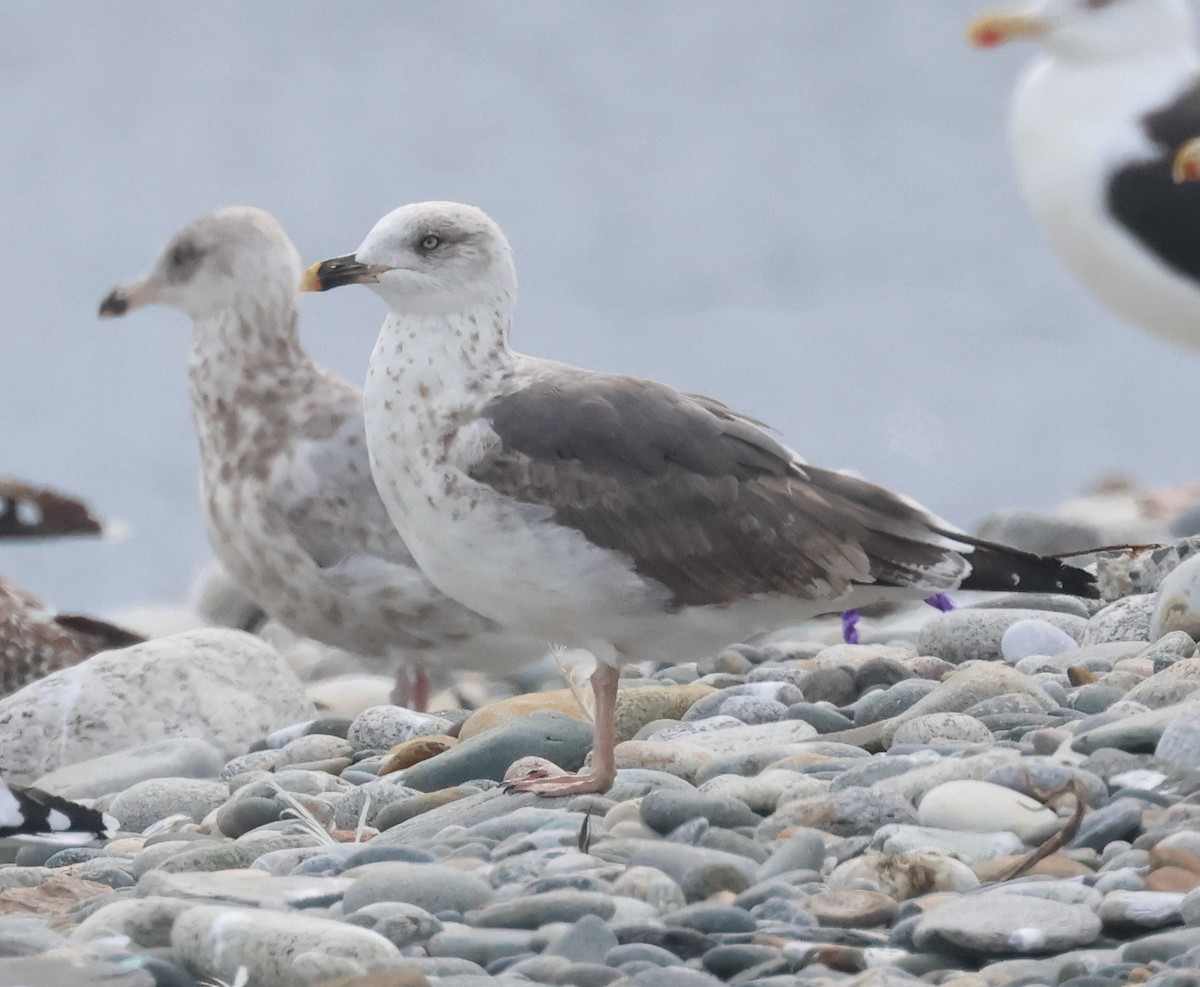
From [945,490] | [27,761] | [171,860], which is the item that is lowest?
[171,860]

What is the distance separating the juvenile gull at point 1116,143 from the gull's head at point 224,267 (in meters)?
2.65

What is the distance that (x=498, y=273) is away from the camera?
5164mm

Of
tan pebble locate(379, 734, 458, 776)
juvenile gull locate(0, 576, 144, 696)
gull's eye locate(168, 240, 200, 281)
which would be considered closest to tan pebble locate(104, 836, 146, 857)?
tan pebble locate(379, 734, 458, 776)

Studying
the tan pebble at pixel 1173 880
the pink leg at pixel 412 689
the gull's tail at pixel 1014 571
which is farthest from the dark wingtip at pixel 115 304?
the tan pebble at pixel 1173 880

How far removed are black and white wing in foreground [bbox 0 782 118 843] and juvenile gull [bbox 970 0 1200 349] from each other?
436cm

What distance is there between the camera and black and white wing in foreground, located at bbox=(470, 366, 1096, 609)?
4793mm

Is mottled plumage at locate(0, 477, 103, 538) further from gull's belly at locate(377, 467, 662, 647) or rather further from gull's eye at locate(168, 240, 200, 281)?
gull's belly at locate(377, 467, 662, 647)

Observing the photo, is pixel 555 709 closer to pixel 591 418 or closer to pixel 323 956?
pixel 591 418

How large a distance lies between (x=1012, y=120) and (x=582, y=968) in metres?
5.32

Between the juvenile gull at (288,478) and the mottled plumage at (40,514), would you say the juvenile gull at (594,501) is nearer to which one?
the juvenile gull at (288,478)

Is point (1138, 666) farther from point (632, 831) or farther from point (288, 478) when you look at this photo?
point (288, 478)

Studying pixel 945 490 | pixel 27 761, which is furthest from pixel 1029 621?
pixel 945 490

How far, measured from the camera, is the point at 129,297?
7.89 meters

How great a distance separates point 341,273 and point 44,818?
1.43m
